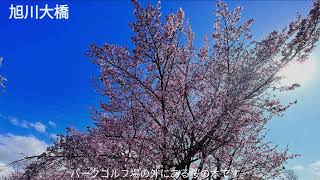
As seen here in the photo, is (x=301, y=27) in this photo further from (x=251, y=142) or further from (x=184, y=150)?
(x=184, y=150)

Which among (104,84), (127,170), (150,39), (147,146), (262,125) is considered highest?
(150,39)

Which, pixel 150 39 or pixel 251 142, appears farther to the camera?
pixel 251 142

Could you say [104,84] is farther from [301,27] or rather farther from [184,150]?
[301,27]

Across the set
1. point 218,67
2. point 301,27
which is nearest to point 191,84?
point 218,67

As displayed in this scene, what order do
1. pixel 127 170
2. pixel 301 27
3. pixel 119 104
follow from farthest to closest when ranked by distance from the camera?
pixel 119 104 → pixel 301 27 → pixel 127 170

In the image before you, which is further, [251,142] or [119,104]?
[251,142]

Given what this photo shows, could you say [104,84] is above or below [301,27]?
below

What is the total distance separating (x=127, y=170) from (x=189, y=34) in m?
4.92

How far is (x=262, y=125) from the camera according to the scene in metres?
14.3

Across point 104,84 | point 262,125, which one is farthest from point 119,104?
point 262,125

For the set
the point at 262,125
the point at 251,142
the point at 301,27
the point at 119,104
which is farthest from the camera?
the point at 262,125

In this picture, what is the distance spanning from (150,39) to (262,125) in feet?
19.4

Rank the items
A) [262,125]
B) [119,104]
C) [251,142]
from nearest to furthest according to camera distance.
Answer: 1. [119,104]
2. [251,142]
3. [262,125]

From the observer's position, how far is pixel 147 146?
432 inches
